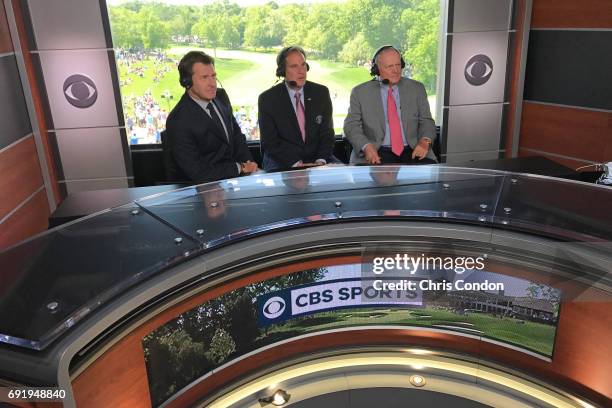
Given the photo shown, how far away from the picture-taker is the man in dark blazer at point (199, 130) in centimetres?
310

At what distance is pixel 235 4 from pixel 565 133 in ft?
10.5

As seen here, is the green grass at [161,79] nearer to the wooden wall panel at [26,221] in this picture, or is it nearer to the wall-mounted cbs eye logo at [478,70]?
the wooden wall panel at [26,221]

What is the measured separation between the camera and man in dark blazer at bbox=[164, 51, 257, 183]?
10.2 feet

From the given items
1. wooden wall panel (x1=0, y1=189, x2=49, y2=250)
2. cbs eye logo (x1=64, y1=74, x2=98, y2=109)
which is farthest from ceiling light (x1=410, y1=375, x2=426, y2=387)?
cbs eye logo (x1=64, y1=74, x2=98, y2=109)

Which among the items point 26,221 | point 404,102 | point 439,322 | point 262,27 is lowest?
point 26,221

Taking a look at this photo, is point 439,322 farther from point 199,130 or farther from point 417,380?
point 199,130

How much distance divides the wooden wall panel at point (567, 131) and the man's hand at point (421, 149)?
1.76 metres

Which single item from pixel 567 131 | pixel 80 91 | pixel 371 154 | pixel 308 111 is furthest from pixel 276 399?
pixel 567 131

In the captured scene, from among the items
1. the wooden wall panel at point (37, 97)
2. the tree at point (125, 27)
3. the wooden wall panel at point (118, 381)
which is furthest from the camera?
the tree at point (125, 27)

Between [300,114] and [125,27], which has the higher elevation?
[125,27]

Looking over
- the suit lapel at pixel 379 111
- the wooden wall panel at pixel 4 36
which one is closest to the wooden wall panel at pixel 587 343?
the suit lapel at pixel 379 111

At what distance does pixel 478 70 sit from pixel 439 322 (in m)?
3.72

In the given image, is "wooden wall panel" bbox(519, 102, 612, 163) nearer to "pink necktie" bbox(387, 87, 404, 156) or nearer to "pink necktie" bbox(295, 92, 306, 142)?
"pink necktie" bbox(387, 87, 404, 156)

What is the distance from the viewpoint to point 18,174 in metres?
3.88
